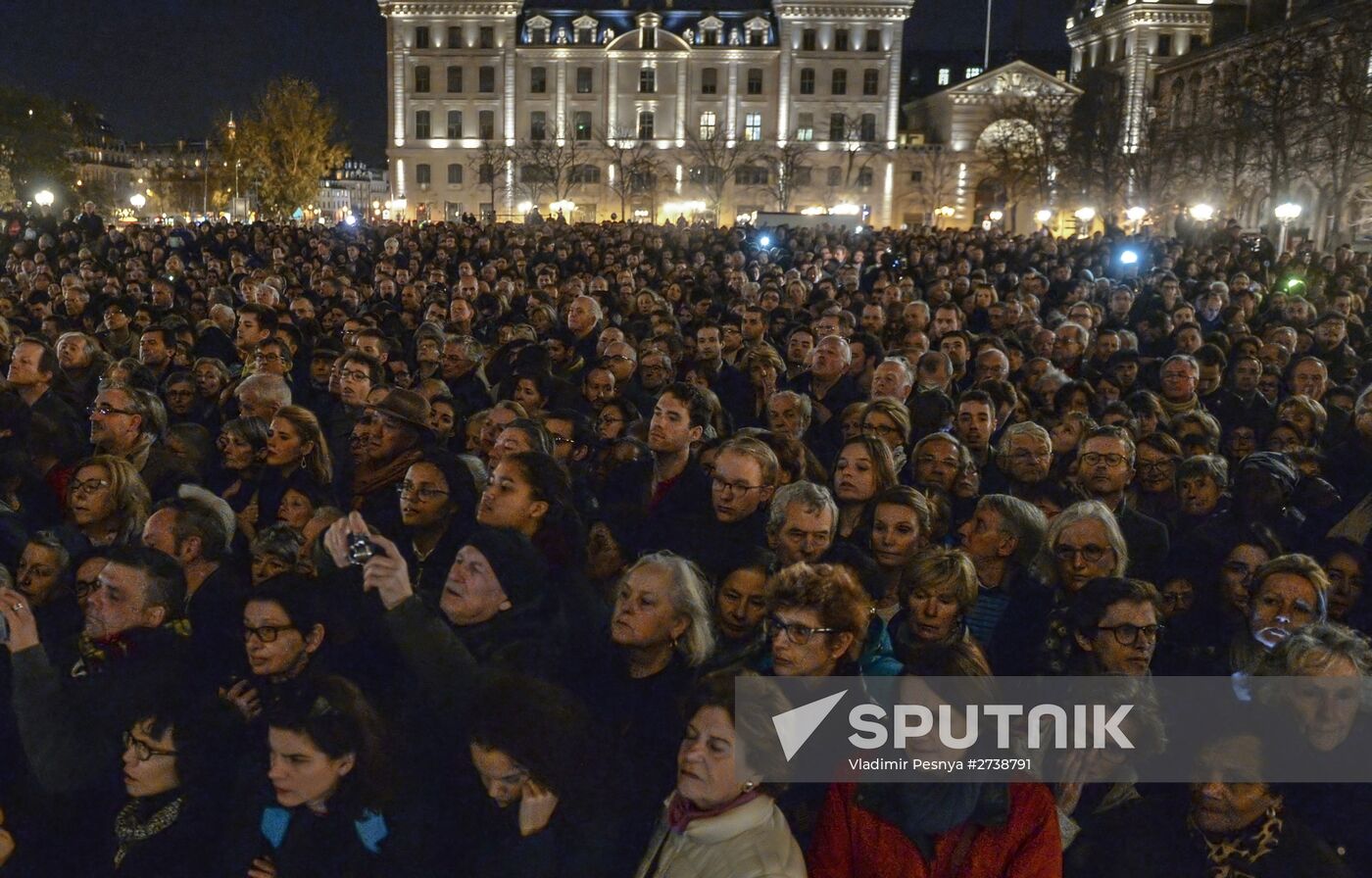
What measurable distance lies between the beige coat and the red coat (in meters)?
0.14

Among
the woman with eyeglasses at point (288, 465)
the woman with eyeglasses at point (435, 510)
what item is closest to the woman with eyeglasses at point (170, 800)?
the woman with eyeglasses at point (435, 510)

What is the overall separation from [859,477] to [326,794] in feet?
9.34

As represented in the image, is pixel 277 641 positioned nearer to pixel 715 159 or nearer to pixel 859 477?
pixel 859 477

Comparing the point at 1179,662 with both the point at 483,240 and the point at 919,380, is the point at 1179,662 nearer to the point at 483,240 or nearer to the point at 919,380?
the point at 919,380

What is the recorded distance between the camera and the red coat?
2.96 m

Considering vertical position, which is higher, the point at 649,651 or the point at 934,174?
the point at 934,174

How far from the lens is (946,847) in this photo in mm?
2980

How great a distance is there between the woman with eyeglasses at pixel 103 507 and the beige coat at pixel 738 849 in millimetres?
2759

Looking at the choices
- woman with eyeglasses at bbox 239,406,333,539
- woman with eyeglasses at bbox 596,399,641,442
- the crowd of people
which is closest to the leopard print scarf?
the crowd of people

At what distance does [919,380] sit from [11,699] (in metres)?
6.08

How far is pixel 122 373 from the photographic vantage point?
760 cm

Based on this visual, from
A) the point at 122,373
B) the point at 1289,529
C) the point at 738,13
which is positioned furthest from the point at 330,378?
the point at 738,13

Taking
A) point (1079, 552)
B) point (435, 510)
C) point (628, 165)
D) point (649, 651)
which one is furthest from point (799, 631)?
point (628, 165)

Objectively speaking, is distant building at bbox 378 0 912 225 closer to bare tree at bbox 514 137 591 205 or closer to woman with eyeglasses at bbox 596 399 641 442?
bare tree at bbox 514 137 591 205
